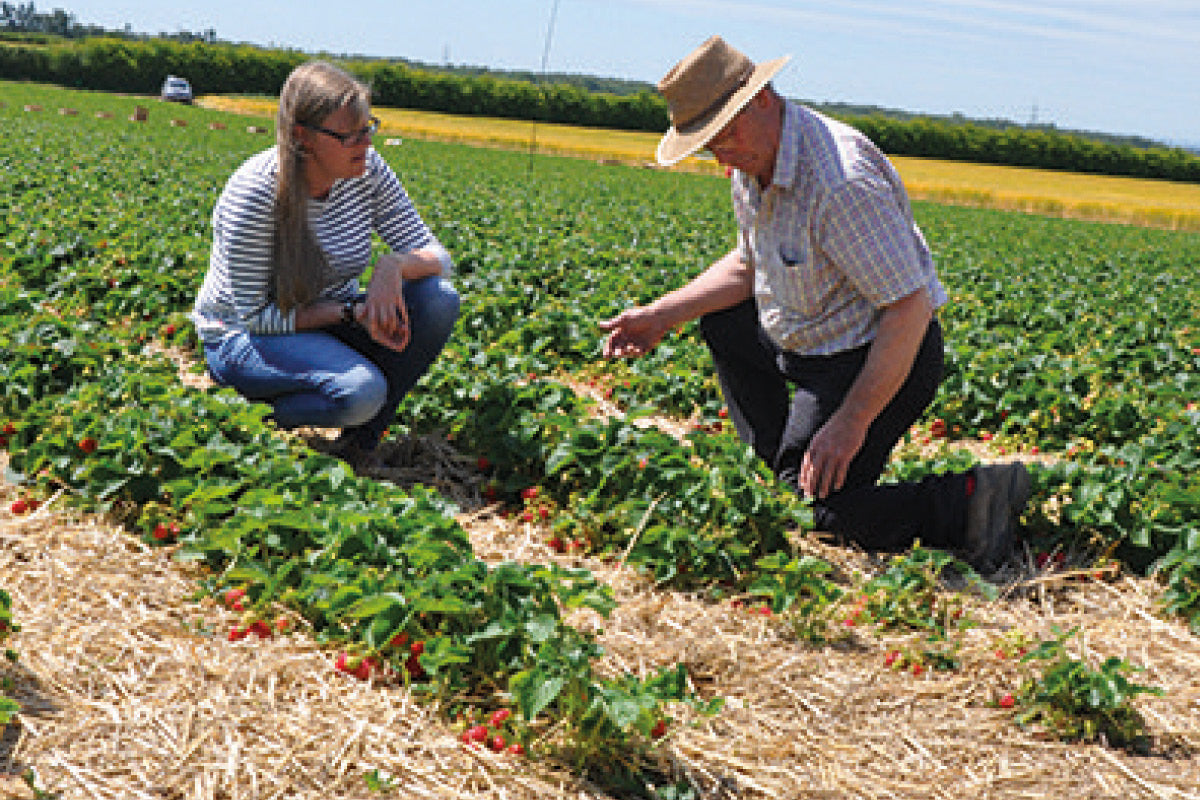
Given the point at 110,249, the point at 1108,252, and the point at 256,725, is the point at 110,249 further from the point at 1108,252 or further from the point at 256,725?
the point at 1108,252

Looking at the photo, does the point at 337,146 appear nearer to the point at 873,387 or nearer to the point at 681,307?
the point at 681,307

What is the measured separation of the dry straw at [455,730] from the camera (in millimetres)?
2564

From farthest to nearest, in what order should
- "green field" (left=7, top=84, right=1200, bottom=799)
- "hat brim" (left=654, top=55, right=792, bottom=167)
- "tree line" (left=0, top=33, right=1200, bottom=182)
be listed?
"tree line" (left=0, top=33, right=1200, bottom=182), "hat brim" (left=654, top=55, right=792, bottom=167), "green field" (left=7, top=84, right=1200, bottom=799)

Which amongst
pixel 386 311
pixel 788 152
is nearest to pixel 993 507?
pixel 788 152

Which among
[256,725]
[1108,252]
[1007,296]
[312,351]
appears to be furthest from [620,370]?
[1108,252]

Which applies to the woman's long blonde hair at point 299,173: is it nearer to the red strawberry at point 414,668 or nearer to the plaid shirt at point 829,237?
the plaid shirt at point 829,237

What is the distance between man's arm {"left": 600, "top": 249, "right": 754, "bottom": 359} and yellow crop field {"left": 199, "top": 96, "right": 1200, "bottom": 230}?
30.9 m

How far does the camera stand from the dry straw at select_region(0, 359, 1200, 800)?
8.41ft

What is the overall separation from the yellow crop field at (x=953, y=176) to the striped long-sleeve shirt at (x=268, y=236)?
30364 mm

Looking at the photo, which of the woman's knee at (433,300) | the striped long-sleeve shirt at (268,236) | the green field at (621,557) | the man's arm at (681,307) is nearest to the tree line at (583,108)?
the green field at (621,557)

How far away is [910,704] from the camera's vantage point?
319cm

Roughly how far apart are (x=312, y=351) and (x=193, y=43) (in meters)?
71.7

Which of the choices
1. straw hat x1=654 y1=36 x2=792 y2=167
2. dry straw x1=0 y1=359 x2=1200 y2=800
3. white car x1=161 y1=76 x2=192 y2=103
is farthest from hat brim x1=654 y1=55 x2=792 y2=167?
white car x1=161 y1=76 x2=192 y2=103

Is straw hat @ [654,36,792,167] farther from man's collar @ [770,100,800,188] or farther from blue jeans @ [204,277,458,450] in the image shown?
blue jeans @ [204,277,458,450]
